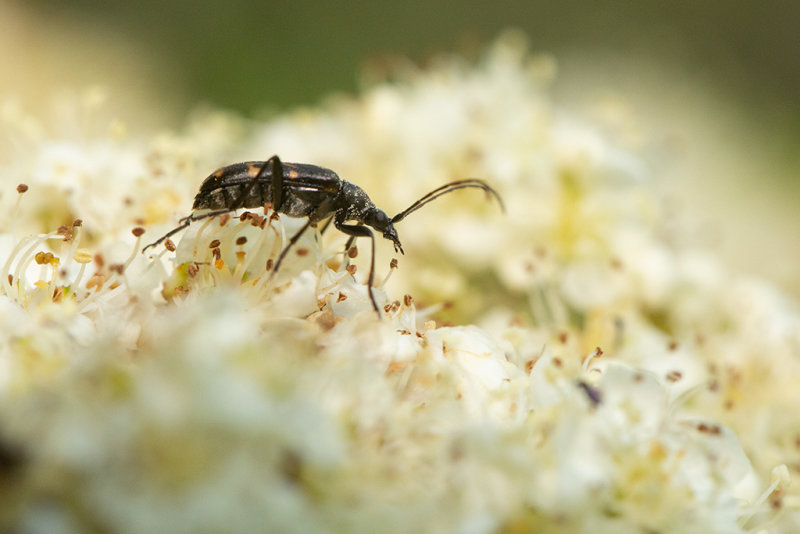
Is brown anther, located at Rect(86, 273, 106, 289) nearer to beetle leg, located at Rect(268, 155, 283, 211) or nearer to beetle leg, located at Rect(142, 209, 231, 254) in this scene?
beetle leg, located at Rect(142, 209, 231, 254)

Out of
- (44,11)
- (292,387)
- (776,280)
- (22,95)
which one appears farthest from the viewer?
(44,11)

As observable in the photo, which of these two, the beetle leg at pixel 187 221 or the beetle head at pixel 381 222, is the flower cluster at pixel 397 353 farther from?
the beetle head at pixel 381 222

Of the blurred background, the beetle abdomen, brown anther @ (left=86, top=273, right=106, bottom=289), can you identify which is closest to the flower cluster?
brown anther @ (left=86, top=273, right=106, bottom=289)

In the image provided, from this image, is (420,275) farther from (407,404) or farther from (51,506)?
(51,506)

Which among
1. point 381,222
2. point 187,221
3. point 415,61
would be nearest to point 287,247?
point 187,221

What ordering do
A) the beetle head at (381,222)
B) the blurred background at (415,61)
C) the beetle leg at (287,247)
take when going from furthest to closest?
the blurred background at (415,61), the beetle head at (381,222), the beetle leg at (287,247)

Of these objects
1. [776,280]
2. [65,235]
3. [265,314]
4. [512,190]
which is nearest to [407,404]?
[265,314]

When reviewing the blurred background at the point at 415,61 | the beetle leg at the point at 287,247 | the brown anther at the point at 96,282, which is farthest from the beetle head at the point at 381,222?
the blurred background at the point at 415,61
